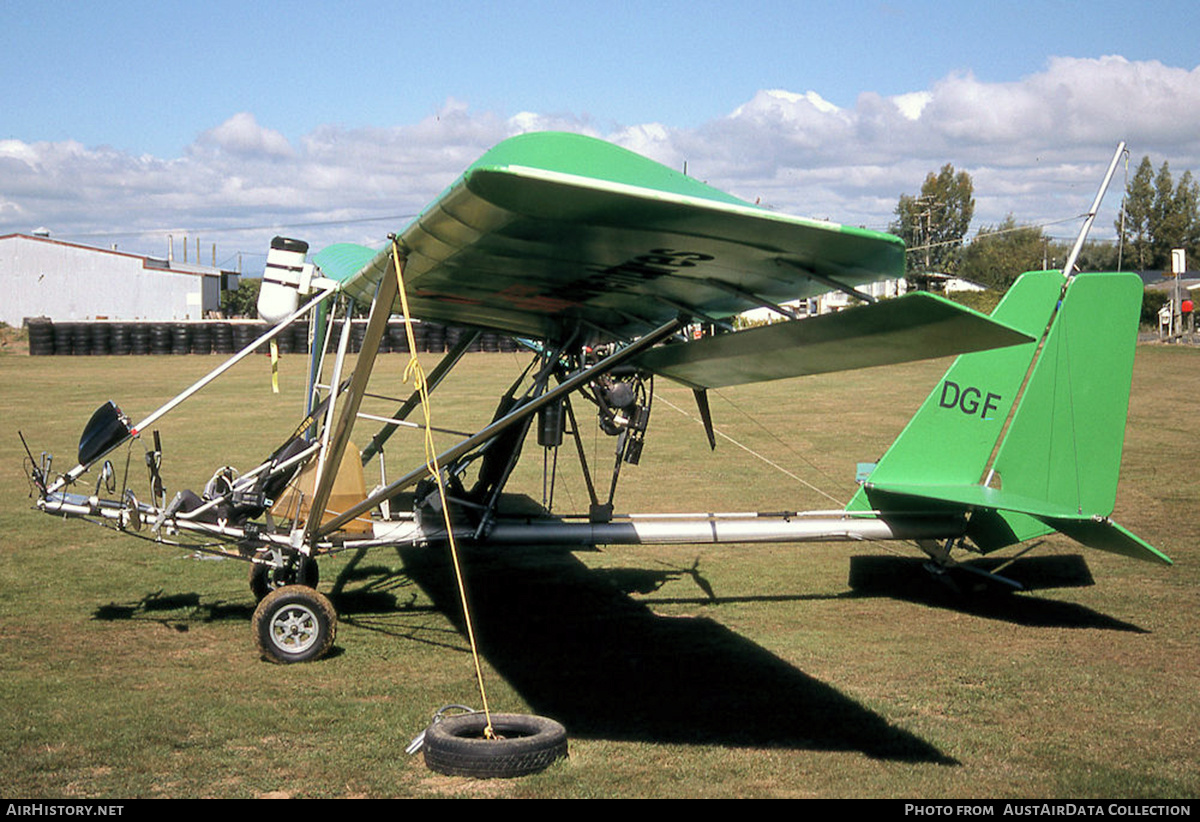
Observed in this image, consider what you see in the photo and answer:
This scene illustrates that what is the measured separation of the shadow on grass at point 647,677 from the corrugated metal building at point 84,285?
70.8 metres

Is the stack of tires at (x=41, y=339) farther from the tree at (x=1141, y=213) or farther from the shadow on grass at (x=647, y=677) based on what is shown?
the tree at (x=1141, y=213)

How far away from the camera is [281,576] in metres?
8.60

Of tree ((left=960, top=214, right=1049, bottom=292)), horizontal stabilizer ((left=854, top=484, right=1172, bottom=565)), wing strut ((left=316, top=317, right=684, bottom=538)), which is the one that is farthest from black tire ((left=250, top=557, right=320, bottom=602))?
tree ((left=960, top=214, right=1049, bottom=292))

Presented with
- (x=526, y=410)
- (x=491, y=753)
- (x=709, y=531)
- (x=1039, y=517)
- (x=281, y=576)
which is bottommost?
(x=491, y=753)

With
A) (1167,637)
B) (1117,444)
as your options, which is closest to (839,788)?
(1167,637)

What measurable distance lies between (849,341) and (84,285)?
81.1 m

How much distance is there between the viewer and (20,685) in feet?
22.4

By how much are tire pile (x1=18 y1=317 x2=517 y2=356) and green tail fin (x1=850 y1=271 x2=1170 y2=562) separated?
137ft

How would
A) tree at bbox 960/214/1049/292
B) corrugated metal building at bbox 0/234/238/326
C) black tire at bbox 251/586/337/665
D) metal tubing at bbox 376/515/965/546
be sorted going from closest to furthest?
1. black tire at bbox 251/586/337/665
2. metal tubing at bbox 376/515/965/546
3. corrugated metal building at bbox 0/234/238/326
4. tree at bbox 960/214/1049/292

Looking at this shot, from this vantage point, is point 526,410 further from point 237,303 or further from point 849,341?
point 237,303

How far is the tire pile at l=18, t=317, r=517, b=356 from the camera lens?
165ft

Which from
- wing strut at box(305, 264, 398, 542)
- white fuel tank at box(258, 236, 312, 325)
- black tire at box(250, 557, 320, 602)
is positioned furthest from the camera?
white fuel tank at box(258, 236, 312, 325)

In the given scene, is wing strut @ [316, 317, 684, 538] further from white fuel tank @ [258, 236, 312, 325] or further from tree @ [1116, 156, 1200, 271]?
tree @ [1116, 156, 1200, 271]

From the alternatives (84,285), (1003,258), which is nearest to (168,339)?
(84,285)
